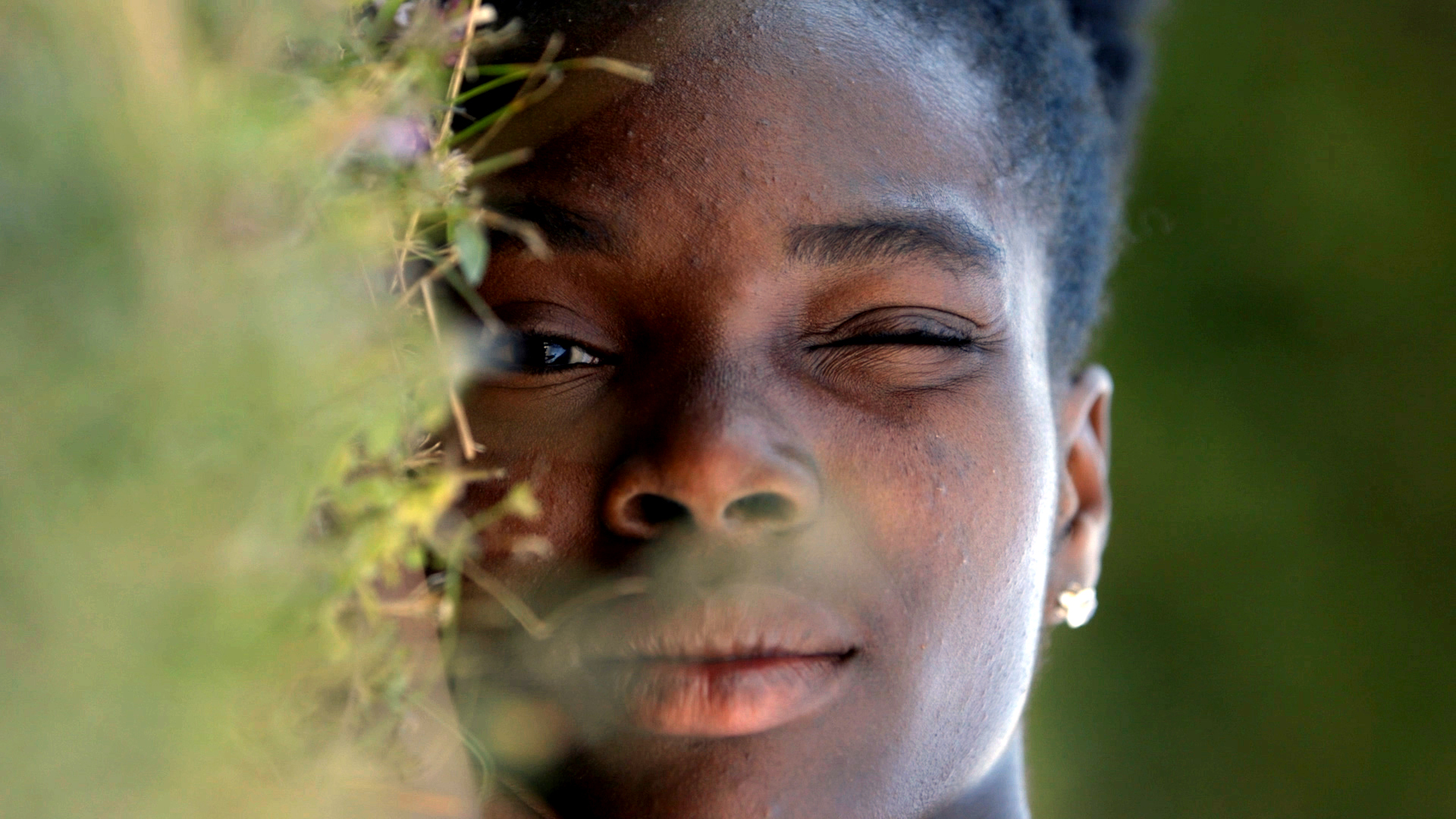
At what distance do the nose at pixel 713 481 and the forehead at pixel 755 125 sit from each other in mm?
131

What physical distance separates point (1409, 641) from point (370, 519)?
1876 mm

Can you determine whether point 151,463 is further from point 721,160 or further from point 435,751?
point 721,160

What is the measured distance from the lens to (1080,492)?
3.59ft

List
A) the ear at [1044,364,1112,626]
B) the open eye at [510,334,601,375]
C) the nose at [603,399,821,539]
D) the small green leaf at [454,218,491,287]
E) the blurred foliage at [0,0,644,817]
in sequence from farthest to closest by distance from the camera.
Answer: the ear at [1044,364,1112,626] < the open eye at [510,334,601,375] < the nose at [603,399,821,539] < the small green leaf at [454,218,491,287] < the blurred foliage at [0,0,644,817]

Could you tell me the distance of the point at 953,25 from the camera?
94 centimetres

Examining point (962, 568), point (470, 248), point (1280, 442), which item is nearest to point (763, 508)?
point (962, 568)

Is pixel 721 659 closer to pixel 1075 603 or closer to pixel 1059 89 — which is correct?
pixel 1075 603

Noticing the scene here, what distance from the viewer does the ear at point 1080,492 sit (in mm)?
1060

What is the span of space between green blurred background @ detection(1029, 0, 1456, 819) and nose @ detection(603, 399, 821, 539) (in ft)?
4.82

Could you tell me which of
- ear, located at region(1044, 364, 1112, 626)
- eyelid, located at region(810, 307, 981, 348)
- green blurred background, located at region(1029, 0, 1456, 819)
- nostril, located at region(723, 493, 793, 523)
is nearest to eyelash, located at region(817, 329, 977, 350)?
eyelid, located at region(810, 307, 981, 348)

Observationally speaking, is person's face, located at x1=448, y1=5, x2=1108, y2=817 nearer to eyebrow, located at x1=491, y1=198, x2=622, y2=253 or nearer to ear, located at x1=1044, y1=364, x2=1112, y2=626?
eyebrow, located at x1=491, y1=198, x2=622, y2=253

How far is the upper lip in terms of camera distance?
73 centimetres

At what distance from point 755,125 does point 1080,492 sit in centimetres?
47

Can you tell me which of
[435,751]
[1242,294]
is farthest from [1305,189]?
[435,751]
